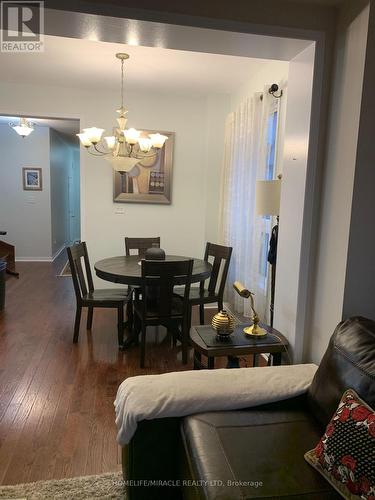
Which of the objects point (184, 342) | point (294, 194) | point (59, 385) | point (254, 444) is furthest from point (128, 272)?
point (254, 444)

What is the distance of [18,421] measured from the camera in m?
2.24

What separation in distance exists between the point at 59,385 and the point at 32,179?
5.50 metres

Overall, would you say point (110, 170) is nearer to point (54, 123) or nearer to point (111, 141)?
point (111, 141)

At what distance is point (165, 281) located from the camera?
2982 mm

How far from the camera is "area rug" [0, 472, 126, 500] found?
66.2 inches

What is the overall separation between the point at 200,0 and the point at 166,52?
155 centimetres

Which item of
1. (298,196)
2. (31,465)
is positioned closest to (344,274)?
(298,196)

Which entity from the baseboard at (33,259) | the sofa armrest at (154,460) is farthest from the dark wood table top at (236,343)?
the baseboard at (33,259)

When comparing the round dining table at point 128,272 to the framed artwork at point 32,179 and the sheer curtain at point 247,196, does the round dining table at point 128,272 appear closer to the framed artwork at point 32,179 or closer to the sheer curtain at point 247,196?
the sheer curtain at point 247,196

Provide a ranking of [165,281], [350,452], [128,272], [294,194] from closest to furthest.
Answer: [350,452] → [294,194] → [165,281] → [128,272]

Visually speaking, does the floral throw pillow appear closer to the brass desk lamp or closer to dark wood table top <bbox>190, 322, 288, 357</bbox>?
dark wood table top <bbox>190, 322, 288, 357</bbox>

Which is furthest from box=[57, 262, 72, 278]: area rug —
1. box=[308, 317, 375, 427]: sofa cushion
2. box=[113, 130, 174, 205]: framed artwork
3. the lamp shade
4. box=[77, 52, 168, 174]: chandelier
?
box=[308, 317, 375, 427]: sofa cushion

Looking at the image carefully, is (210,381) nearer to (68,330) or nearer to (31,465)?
(31,465)

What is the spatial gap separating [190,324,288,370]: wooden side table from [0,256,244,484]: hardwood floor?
742 mm
